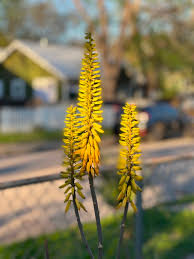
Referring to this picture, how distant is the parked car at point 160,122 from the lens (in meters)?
16.4

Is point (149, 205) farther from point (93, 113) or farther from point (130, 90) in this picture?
point (130, 90)

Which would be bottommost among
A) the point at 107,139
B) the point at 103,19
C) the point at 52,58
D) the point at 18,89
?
the point at 107,139

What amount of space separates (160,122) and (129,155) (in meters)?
15.5

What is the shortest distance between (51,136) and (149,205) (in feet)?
46.8

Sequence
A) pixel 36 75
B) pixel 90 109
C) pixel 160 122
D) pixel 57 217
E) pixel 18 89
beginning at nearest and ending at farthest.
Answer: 1. pixel 90 109
2. pixel 57 217
3. pixel 160 122
4. pixel 36 75
5. pixel 18 89

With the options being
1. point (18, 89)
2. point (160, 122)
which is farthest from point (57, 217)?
point (18, 89)

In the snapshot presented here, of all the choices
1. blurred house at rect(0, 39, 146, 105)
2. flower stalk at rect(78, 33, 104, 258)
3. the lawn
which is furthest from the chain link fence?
blurred house at rect(0, 39, 146, 105)

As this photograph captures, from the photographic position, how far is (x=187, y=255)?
430cm

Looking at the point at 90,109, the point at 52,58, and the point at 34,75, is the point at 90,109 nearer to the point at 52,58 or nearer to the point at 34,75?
the point at 34,75

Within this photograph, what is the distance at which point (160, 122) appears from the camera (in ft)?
55.6

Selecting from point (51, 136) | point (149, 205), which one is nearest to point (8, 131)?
point (51, 136)

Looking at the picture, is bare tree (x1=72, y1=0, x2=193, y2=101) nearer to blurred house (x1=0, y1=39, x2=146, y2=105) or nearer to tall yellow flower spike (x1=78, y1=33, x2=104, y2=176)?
blurred house (x1=0, y1=39, x2=146, y2=105)

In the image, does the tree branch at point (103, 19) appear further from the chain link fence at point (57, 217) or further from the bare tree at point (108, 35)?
the chain link fence at point (57, 217)

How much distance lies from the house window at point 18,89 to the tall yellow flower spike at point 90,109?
30161 mm
